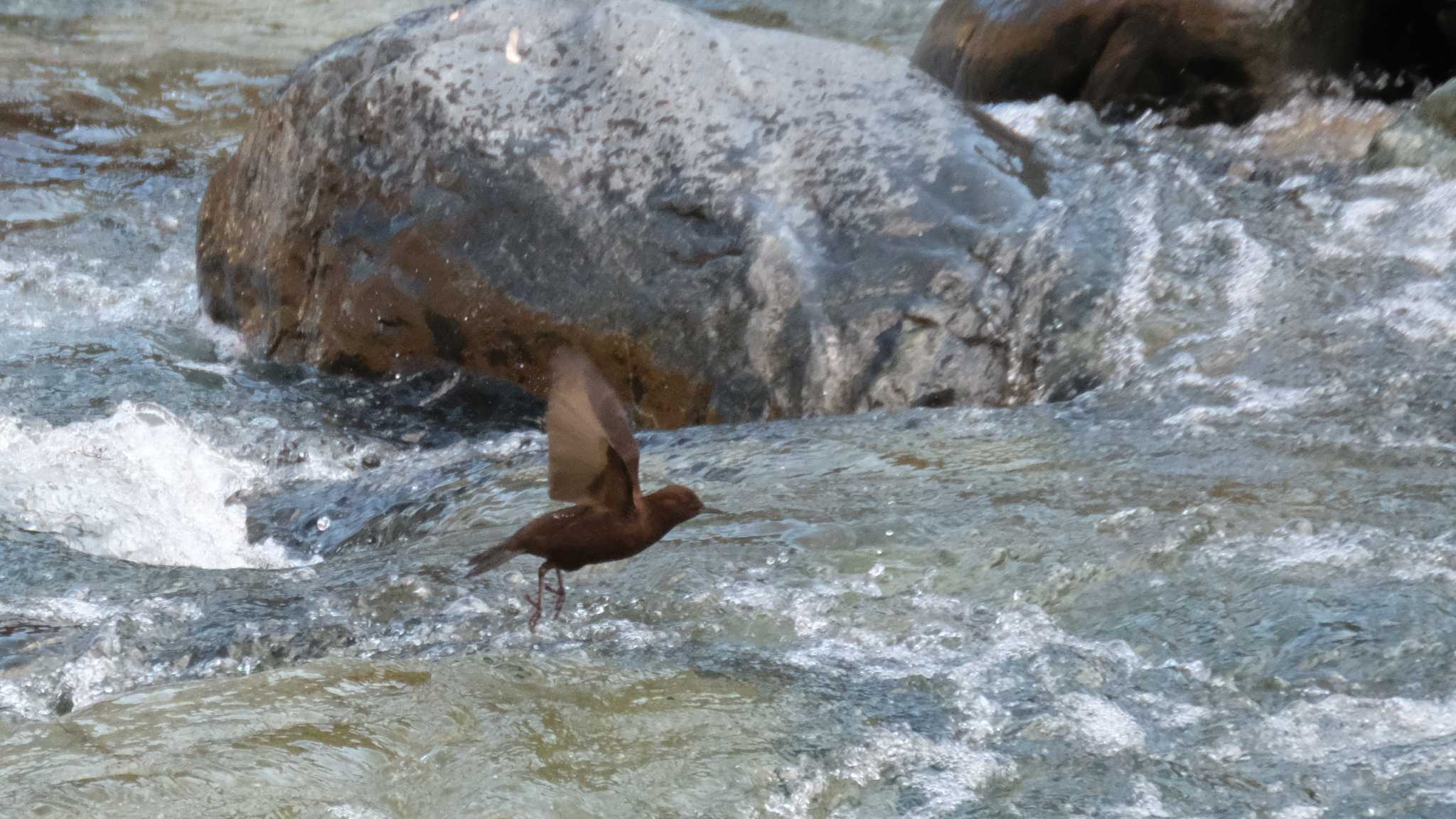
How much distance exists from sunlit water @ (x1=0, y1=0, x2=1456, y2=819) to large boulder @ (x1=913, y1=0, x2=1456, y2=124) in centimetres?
75

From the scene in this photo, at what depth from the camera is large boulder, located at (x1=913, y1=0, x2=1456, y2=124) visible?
6.05 meters

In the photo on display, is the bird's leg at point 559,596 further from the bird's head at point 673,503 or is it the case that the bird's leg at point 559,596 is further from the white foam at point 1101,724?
the white foam at point 1101,724

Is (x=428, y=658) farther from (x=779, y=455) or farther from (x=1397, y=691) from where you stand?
(x=1397, y=691)

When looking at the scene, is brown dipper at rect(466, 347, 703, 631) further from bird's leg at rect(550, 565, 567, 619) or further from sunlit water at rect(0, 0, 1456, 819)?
sunlit water at rect(0, 0, 1456, 819)

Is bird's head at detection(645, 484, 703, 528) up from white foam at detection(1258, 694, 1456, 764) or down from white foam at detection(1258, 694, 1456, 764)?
up

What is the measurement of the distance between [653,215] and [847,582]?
1.84 m

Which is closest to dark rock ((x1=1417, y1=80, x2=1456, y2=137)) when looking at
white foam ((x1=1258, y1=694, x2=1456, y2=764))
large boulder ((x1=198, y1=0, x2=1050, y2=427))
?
large boulder ((x1=198, y1=0, x2=1050, y2=427))

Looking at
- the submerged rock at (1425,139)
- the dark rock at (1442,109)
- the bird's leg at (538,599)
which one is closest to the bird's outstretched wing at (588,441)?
the bird's leg at (538,599)

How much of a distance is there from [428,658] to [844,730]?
2.82 feet

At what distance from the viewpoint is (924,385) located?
4266mm

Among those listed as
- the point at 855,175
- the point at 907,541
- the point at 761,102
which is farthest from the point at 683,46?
the point at 907,541

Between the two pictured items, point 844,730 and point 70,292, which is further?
point 70,292

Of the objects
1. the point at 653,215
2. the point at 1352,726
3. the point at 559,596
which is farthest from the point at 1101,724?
the point at 653,215

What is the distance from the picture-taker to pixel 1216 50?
613 cm
